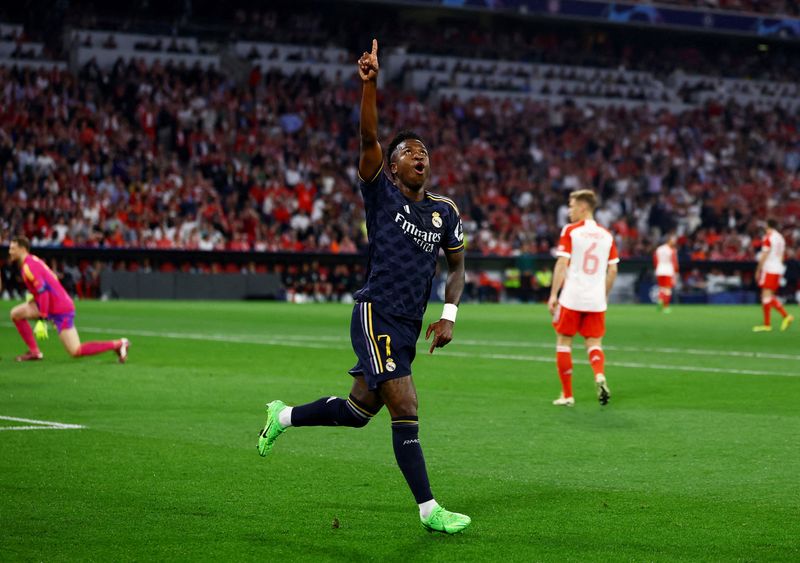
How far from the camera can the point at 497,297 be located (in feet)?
140

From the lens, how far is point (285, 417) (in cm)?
782

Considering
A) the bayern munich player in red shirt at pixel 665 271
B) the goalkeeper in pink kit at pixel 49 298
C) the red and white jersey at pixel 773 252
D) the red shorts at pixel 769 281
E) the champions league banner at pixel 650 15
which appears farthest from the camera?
the champions league banner at pixel 650 15

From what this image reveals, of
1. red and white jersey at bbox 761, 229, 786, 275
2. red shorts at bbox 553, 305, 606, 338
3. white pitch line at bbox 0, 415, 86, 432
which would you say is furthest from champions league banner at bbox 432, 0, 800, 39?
white pitch line at bbox 0, 415, 86, 432

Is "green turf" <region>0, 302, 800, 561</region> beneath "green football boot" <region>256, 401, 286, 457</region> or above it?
beneath

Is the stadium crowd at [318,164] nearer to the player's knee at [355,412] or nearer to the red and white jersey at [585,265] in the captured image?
the red and white jersey at [585,265]

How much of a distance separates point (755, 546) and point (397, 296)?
238 cm

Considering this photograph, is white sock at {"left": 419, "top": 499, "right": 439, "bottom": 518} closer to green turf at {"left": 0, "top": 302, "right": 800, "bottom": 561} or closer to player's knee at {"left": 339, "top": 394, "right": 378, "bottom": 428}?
green turf at {"left": 0, "top": 302, "right": 800, "bottom": 561}

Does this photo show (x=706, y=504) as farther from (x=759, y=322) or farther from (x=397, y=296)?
(x=759, y=322)

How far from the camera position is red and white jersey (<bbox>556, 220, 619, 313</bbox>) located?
512 inches

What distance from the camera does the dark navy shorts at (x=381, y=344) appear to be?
6.91 meters

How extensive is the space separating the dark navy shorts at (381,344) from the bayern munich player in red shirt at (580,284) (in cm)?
612

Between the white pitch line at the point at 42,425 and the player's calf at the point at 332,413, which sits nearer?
the player's calf at the point at 332,413

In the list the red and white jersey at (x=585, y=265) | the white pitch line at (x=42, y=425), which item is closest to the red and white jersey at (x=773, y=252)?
the red and white jersey at (x=585, y=265)

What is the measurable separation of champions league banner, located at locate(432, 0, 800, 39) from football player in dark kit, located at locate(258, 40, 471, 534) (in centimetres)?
4648
